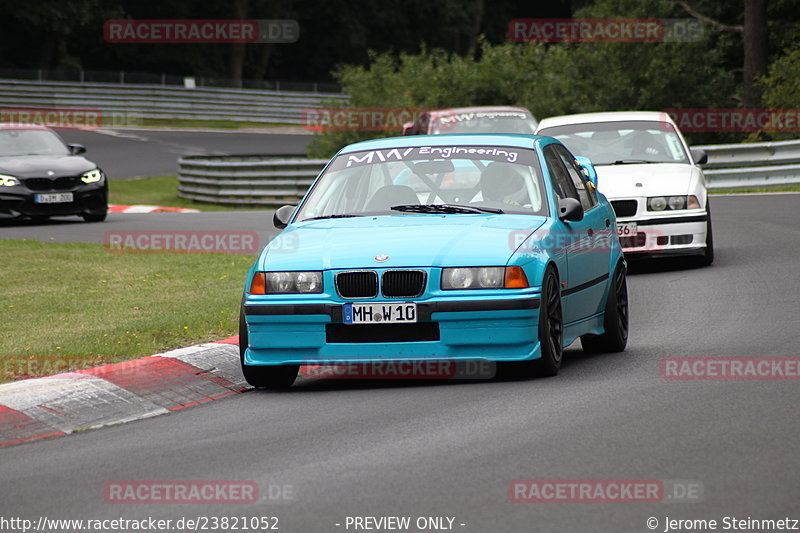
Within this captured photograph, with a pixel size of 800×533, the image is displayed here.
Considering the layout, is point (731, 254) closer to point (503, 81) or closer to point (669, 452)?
point (669, 452)

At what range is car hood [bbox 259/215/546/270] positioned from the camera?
7.67 m

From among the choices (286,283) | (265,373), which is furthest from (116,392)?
(286,283)

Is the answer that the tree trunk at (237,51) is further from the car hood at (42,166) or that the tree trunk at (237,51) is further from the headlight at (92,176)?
the headlight at (92,176)

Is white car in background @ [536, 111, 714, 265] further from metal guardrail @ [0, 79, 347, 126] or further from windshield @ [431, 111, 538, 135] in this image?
metal guardrail @ [0, 79, 347, 126]

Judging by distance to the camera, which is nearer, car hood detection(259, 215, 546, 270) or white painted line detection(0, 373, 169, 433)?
white painted line detection(0, 373, 169, 433)

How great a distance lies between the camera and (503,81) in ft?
107

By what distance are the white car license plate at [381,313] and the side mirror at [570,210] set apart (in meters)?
1.43

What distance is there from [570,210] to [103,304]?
A: 449cm

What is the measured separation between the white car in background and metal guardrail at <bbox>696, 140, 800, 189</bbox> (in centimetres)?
1019

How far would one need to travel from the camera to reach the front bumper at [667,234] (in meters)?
13.9

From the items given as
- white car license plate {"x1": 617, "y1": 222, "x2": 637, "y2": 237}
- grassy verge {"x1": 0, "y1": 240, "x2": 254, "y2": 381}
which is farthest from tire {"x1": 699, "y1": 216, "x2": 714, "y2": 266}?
grassy verge {"x1": 0, "y1": 240, "x2": 254, "y2": 381}

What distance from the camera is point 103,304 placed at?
11320 mm

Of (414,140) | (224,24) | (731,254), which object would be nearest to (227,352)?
(414,140)

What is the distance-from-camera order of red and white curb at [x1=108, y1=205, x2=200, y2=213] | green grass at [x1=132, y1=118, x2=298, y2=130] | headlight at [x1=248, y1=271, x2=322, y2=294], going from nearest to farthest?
headlight at [x1=248, y1=271, x2=322, y2=294], red and white curb at [x1=108, y1=205, x2=200, y2=213], green grass at [x1=132, y1=118, x2=298, y2=130]
